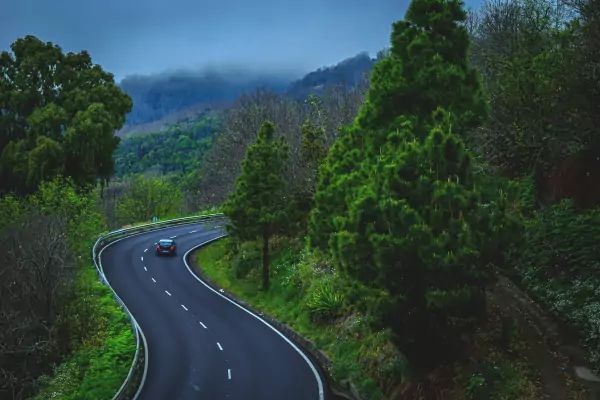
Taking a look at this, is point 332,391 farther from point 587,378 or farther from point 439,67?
point 439,67

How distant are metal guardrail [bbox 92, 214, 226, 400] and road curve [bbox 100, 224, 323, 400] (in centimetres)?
35

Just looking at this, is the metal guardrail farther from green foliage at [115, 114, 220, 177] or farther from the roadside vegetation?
green foliage at [115, 114, 220, 177]

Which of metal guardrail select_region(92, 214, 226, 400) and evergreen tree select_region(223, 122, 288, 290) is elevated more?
evergreen tree select_region(223, 122, 288, 290)

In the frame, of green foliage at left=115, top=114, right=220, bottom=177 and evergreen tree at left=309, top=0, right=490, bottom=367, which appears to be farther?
green foliage at left=115, top=114, right=220, bottom=177

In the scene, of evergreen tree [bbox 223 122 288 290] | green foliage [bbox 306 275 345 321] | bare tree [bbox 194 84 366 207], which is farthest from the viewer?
bare tree [bbox 194 84 366 207]

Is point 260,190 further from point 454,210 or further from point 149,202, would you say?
point 149,202

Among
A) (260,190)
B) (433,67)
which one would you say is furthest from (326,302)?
(433,67)

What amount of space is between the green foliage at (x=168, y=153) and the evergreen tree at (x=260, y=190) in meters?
98.4

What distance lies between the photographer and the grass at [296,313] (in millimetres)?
21125

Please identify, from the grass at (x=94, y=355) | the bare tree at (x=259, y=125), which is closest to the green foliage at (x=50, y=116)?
the grass at (x=94, y=355)

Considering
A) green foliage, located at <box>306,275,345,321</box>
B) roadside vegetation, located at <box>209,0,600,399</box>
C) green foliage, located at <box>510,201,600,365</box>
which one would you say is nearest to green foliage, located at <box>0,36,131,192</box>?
green foliage, located at <box>306,275,345,321</box>

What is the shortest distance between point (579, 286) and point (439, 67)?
26.7 ft

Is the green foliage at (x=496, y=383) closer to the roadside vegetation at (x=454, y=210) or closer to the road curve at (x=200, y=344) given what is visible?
the roadside vegetation at (x=454, y=210)

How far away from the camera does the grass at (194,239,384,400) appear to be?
2112 centimetres
